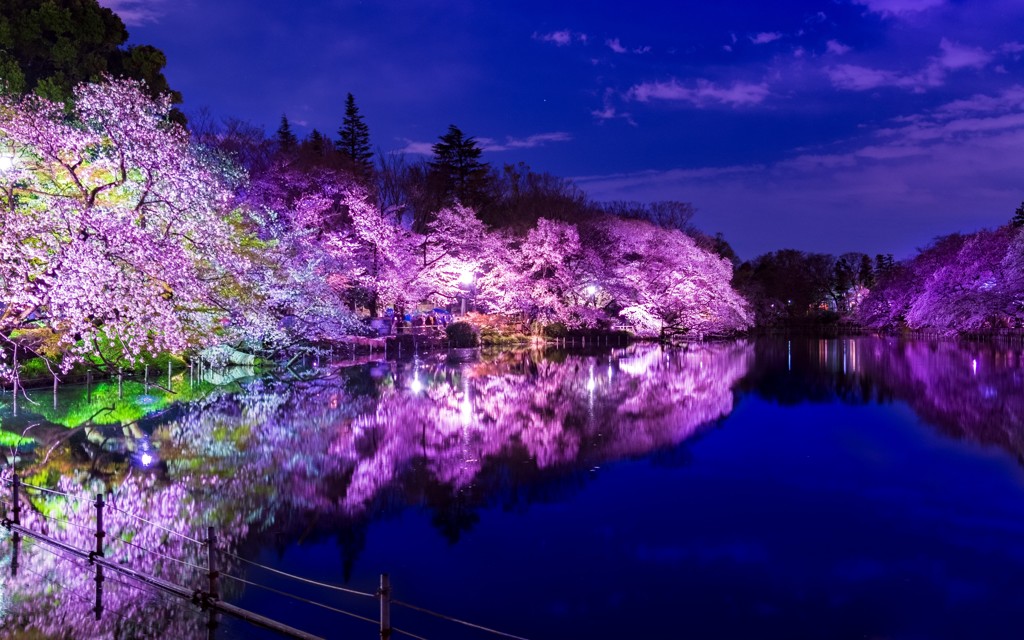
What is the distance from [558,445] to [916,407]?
43.0 feet

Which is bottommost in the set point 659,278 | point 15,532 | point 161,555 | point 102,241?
point 161,555

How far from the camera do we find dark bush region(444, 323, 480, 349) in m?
44.8

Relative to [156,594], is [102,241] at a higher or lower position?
higher

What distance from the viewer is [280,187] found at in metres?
38.0

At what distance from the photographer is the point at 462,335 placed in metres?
45.2

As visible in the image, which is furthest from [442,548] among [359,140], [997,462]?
[359,140]

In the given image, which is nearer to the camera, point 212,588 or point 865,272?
point 212,588

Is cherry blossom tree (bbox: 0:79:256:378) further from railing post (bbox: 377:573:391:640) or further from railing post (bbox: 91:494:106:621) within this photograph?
railing post (bbox: 377:573:391:640)

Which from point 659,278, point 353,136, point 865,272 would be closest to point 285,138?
point 353,136

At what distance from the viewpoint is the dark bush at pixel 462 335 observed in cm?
4484

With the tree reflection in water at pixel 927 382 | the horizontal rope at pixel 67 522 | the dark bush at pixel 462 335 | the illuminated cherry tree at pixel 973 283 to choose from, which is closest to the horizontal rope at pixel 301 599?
the horizontal rope at pixel 67 522

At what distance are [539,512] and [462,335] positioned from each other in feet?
113

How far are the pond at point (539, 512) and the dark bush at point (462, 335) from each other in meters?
21.9

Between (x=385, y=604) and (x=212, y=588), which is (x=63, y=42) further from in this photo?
(x=385, y=604)
